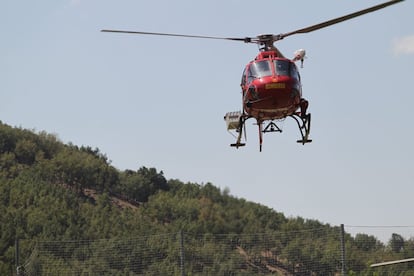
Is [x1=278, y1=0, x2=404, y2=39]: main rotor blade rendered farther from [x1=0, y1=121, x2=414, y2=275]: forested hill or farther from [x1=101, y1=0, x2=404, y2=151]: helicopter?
[x1=0, y1=121, x2=414, y2=275]: forested hill

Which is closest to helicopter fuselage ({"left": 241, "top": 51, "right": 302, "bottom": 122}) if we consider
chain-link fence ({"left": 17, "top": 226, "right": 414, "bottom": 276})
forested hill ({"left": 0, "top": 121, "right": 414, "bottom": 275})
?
chain-link fence ({"left": 17, "top": 226, "right": 414, "bottom": 276})

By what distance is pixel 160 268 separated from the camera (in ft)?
77.7

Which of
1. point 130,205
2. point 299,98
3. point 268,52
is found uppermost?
point 130,205

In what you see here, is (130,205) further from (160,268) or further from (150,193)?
(160,268)

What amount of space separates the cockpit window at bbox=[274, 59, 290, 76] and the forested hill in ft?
64.4

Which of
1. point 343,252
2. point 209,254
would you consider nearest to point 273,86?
point 343,252

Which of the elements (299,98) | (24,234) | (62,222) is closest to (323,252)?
(299,98)

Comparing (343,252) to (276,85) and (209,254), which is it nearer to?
(276,85)

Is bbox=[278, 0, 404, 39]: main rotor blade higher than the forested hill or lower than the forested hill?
lower

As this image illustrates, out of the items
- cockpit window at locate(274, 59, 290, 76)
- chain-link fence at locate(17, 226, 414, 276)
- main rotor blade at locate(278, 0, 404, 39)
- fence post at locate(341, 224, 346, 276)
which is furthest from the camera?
chain-link fence at locate(17, 226, 414, 276)

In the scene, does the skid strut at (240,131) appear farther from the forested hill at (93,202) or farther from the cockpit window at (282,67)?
the forested hill at (93,202)

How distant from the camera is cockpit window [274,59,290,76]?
583 inches

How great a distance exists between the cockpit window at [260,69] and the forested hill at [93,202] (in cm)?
1920

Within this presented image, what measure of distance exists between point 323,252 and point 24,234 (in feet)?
87.2
